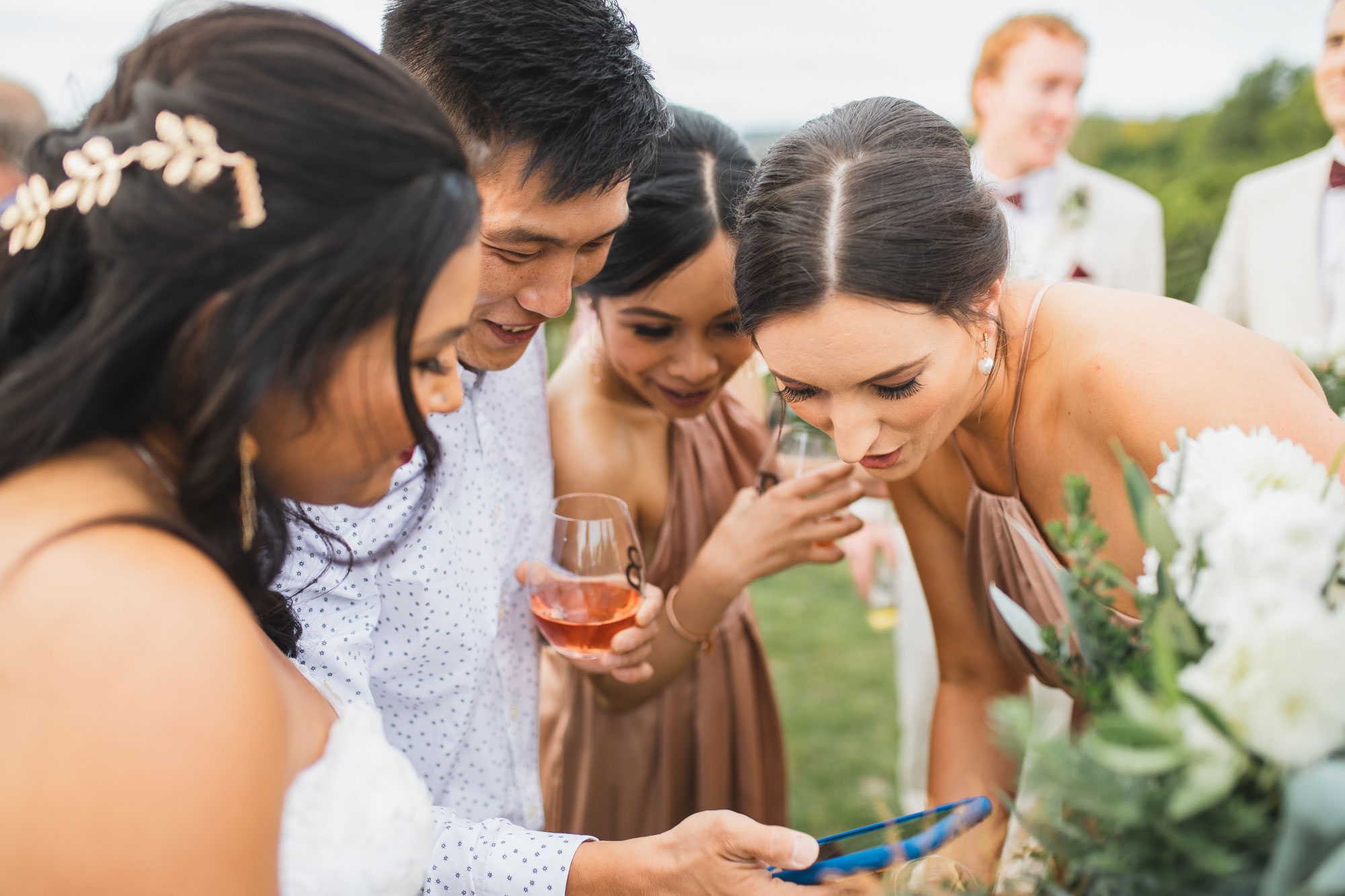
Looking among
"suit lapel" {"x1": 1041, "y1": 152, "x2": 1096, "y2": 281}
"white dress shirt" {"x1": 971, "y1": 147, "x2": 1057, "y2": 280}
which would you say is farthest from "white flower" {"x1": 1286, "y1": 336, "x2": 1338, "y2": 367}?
"white dress shirt" {"x1": 971, "y1": 147, "x2": 1057, "y2": 280}

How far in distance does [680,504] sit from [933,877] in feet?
6.52

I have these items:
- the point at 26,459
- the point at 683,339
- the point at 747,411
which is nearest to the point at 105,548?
the point at 26,459

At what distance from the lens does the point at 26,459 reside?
118cm

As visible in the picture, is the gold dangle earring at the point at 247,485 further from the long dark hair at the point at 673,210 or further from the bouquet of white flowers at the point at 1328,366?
the bouquet of white flowers at the point at 1328,366

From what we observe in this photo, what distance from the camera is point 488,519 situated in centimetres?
235

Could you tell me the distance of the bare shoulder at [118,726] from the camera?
3.39 ft

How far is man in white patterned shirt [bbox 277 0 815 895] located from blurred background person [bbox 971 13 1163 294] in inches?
140

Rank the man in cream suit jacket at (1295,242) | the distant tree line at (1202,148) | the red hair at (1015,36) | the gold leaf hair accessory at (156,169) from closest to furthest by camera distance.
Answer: the gold leaf hair accessory at (156,169) → the man in cream suit jacket at (1295,242) → the red hair at (1015,36) → the distant tree line at (1202,148)

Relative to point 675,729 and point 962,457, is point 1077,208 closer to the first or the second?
point 962,457

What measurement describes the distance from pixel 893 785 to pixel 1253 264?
339 centimetres

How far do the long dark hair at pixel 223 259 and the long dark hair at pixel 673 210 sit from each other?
51.4 inches

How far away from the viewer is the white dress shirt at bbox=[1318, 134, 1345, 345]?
4.40 metres

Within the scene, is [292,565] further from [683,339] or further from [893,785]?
[893,785]

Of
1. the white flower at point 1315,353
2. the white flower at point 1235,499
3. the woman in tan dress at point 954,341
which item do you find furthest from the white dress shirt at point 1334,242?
the white flower at point 1235,499
